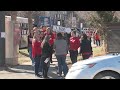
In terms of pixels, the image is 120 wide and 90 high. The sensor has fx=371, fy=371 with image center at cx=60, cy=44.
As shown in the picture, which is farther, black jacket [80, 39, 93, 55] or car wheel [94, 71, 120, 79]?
black jacket [80, 39, 93, 55]

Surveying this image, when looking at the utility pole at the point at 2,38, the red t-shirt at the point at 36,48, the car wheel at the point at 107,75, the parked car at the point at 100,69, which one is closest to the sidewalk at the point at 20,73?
the utility pole at the point at 2,38

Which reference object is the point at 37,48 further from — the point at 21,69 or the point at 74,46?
the point at 21,69

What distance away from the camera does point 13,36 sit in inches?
664

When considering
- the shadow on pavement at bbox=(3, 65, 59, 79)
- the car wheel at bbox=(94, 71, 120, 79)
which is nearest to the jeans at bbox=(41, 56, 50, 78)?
the shadow on pavement at bbox=(3, 65, 59, 79)

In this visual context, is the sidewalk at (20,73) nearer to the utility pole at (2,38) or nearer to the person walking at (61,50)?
the person walking at (61,50)

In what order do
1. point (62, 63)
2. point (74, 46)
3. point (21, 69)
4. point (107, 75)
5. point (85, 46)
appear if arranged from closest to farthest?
point (107, 75)
point (62, 63)
point (85, 46)
point (74, 46)
point (21, 69)

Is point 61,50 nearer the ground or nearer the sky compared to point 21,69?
nearer the sky

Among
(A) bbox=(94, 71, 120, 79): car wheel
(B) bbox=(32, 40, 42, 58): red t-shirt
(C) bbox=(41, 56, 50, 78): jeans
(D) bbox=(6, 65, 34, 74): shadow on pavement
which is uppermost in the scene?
(B) bbox=(32, 40, 42, 58): red t-shirt

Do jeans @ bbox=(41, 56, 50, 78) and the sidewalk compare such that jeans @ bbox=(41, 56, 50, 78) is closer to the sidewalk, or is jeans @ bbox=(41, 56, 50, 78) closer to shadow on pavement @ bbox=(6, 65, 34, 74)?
the sidewalk

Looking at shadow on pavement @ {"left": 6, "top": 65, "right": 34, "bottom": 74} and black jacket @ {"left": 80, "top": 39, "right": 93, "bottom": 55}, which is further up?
black jacket @ {"left": 80, "top": 39, "right": 93, "bottom": 55}

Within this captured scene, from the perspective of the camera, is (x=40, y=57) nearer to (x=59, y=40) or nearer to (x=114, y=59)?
(x=59, y=40)

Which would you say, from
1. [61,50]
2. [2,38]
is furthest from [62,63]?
[2,38]

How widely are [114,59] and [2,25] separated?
771 cm
